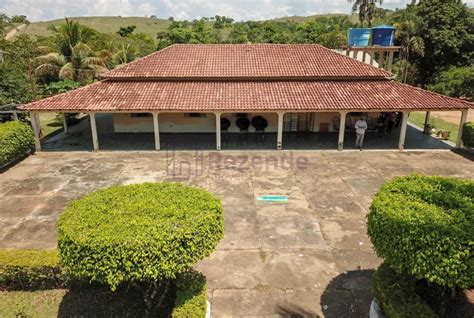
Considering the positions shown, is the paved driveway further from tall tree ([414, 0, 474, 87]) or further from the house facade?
tall tree ([414, 0, 474, 87])

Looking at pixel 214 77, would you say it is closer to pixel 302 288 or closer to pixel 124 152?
pixel 124 152

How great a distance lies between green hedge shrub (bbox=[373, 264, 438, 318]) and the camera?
637cm

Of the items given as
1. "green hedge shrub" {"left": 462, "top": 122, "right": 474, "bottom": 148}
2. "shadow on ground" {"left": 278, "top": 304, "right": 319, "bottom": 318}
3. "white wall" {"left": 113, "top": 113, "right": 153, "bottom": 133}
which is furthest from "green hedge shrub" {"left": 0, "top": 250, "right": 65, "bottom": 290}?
"green hedge shrub" {"left": 462, "top": 122, "right": 474, "bottom": 148}

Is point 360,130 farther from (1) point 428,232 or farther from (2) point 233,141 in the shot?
(1) point 428,232

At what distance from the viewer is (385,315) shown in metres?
7.01

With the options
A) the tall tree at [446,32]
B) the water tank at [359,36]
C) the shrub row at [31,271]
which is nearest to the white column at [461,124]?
the water tank at [359,36]

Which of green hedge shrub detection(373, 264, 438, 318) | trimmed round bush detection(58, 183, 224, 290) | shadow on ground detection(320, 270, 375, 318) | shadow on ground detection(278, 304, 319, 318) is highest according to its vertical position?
trimmed round bush detection(58, 183, 224, 290)

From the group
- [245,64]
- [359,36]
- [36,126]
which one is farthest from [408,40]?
[36,126]

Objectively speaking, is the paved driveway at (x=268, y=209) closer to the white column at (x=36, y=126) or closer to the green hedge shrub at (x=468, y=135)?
the white column at (x=36, y=126)

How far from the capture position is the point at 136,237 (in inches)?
242

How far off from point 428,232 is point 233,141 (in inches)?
614

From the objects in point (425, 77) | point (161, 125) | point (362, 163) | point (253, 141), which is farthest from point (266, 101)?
point (425, 77)

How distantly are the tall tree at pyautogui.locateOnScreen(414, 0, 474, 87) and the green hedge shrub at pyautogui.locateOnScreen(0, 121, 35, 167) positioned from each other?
36610 millimetres

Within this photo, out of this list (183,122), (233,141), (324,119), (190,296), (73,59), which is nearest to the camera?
(190,296)
